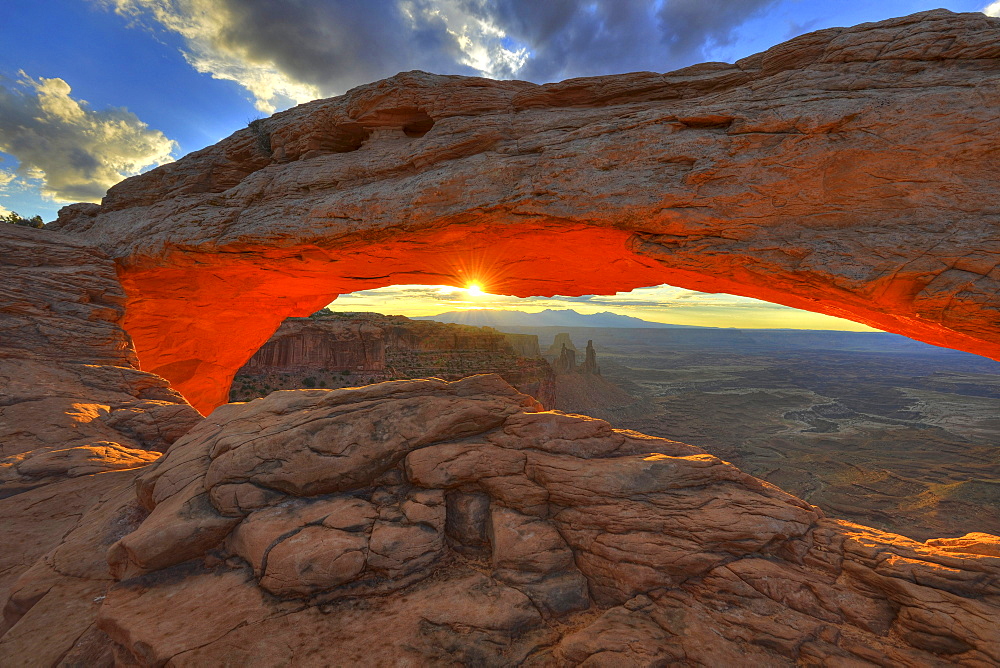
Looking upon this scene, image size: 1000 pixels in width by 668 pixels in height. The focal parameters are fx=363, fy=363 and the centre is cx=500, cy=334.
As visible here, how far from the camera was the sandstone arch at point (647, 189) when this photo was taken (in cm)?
735

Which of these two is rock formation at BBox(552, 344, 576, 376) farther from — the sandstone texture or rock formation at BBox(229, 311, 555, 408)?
the sandstone texture

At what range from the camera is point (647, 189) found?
917cm

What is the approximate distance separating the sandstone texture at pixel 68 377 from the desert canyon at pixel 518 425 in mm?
96

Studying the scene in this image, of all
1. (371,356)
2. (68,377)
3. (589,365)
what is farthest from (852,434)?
(68,377)

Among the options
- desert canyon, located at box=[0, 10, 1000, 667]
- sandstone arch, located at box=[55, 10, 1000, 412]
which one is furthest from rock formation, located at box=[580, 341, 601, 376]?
desert canyon, located at box=[0, 10, 1000, 667]

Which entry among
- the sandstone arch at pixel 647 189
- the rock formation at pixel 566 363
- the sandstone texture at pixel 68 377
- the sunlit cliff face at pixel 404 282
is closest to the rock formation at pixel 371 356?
the sunlit cliff face at pixel 404 282

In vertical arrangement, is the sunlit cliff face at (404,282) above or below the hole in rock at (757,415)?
above

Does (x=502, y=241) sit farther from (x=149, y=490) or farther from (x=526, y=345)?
(x=526, y=345)

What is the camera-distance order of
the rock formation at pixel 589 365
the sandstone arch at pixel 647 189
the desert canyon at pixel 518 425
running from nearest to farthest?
the desert canyon at pixel 518 425 → the sandstone arch at pixel 647 189 → the rock formation at pixel 589 365

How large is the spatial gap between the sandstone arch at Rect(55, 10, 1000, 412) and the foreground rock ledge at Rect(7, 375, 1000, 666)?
514 centimetres

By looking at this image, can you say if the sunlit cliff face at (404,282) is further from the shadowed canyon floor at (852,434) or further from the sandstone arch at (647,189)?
the shadowed canyon floor at (852,434)

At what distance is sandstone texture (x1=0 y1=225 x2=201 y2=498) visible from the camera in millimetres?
8461

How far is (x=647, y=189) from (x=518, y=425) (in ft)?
22.0

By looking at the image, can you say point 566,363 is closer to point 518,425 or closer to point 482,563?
point 518,425
